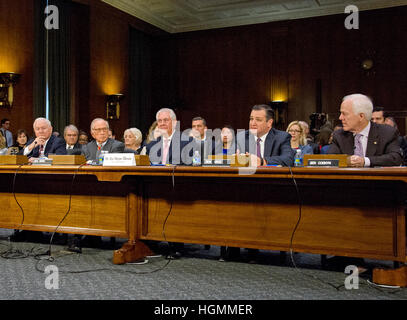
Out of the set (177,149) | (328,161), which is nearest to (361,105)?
(328,161)

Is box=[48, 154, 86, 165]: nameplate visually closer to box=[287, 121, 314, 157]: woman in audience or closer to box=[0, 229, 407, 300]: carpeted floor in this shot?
box=[0, 229, 407, 300]: carpeted floor

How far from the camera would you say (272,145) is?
3.50 metres

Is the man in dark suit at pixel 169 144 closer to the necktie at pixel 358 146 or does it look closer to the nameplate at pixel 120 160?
the nameplate at pixel 120 160

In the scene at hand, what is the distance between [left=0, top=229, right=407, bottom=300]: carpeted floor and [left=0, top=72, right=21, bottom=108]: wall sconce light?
4.00 m

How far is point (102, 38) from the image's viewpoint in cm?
851

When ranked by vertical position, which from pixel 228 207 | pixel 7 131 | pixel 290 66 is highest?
pixel 290 66

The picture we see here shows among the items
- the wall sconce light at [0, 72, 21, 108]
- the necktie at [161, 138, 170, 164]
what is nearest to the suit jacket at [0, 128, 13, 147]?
the wall sconce light at [0, 72, 21, 108]

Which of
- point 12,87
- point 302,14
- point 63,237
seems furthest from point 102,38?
point 63,237

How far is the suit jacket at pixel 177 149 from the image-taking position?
3679mm

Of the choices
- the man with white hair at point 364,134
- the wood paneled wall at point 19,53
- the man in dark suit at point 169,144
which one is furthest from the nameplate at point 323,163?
the wood paneled wall at point 19,53

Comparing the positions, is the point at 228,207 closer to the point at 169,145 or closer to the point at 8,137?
the point at 169,145

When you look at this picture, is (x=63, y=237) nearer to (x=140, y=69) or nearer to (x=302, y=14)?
(x=140, y=69)

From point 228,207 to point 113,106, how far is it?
6.31 meters

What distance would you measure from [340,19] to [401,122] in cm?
256
